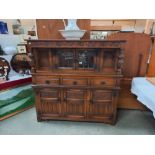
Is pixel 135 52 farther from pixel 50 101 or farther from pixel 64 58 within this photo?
pixel 50 101

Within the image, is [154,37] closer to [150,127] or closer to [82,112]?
[150,127]

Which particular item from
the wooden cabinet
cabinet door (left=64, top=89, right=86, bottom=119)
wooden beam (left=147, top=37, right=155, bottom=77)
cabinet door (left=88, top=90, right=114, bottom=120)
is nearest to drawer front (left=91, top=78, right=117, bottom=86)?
the wooden cabinet

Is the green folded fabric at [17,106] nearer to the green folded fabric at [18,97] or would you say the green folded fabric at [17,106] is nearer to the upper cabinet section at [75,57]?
the green folded fabric at [18,97]

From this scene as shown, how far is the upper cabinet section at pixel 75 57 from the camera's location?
1509 mm

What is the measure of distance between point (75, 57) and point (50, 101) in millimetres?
725

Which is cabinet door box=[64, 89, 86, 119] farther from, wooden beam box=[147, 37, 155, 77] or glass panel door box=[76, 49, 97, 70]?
wooden beam box=[147, 37, 155, 77]

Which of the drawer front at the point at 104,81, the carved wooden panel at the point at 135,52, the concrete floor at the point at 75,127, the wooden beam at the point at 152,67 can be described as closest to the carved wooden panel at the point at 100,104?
the drawer front at the point at 104,81

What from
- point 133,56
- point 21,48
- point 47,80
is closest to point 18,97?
point 47,80

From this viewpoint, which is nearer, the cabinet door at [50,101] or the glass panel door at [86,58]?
the glass panel door at [86,58]

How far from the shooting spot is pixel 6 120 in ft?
6.57

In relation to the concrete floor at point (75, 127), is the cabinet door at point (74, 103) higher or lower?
higher

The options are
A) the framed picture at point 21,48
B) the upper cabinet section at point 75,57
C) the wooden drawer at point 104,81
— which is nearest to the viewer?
the upper cabinet section at point 75,57
